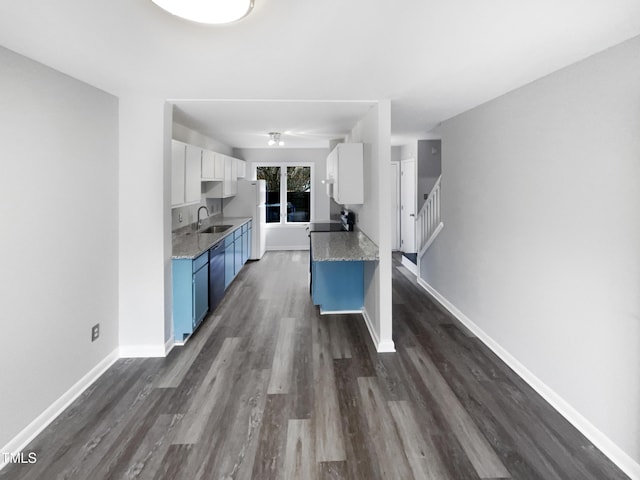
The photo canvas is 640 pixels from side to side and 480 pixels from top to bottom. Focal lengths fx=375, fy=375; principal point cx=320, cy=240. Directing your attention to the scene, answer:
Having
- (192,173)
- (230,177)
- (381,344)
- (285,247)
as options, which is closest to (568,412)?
(381,344)

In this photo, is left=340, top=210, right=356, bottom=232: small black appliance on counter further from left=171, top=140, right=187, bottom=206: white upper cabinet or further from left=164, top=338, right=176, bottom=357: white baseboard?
left=164, top=338, right=176, bottom=357: white baseboard

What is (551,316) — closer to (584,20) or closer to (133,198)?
(584,20)

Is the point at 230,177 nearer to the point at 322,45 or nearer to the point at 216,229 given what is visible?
the point at 216,229

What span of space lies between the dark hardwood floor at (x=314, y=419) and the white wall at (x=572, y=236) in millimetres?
296

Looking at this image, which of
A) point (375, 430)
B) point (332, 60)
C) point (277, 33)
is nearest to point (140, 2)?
point (277, 33)

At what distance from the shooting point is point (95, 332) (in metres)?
3.02

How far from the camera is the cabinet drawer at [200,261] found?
12.3ft

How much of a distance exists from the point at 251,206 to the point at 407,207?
11.1 ft

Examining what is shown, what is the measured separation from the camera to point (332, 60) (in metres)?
2.35

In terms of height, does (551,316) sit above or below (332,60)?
below

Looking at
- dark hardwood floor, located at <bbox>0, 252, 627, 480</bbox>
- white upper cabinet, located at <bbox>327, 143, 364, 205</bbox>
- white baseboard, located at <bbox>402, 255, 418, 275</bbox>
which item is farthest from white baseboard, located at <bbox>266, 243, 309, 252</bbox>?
dark hardwood floor, located at <bbox>0, 252, 627, 480</bbox>

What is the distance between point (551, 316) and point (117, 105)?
150 inches

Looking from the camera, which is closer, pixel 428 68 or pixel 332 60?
pixel 332 60

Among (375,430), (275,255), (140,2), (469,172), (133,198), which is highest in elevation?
(140,2)
